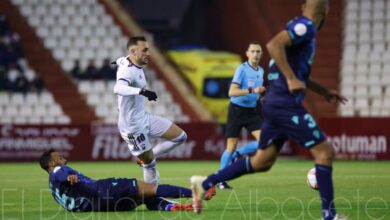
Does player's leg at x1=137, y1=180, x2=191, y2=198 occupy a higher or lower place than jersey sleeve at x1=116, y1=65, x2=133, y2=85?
lower

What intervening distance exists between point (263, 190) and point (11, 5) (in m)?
17.4

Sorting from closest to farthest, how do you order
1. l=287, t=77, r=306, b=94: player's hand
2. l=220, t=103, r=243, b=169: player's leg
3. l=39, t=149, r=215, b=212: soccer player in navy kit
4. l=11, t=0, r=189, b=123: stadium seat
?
l=287, t=77, r=306, b=94: player's hand, l=39, t=149, r=215, b=212: soccer player in navy kit, l=220, t=103, r=243, b=169: player's leg, l=11, t=0, r=189, b=123: stadium seat

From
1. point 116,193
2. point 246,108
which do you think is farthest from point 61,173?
point 246,108

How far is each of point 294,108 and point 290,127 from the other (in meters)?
0.20

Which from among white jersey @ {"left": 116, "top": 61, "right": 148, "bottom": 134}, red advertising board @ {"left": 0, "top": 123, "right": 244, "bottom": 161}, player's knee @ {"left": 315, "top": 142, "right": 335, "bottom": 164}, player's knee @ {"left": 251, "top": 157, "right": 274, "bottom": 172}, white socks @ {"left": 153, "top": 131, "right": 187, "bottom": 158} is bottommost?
red advertising board @ {"left": 0, "top": 123, "right": 244, "bottom": 161}

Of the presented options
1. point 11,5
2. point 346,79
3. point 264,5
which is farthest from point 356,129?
point 11,5

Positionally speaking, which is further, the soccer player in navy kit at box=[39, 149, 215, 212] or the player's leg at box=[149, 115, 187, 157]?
the player's leg at box=[149, 115, 187, 157]

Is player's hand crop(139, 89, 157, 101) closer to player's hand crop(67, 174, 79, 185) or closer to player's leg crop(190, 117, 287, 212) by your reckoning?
player's hand crop(67, 174, 79, 185)

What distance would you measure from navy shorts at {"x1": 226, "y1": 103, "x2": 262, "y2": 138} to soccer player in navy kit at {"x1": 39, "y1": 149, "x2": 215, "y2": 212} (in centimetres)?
412

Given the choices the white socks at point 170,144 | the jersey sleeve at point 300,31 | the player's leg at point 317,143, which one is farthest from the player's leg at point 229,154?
the jersey sleeve at point 300,31

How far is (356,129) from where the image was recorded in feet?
78.2

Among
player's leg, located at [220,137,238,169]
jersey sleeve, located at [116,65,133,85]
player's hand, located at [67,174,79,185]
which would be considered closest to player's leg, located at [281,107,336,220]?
player's hand, located at [67,174,79,185]

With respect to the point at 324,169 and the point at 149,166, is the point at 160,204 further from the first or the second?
the point at 324,169

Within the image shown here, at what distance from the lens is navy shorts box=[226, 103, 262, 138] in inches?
598
